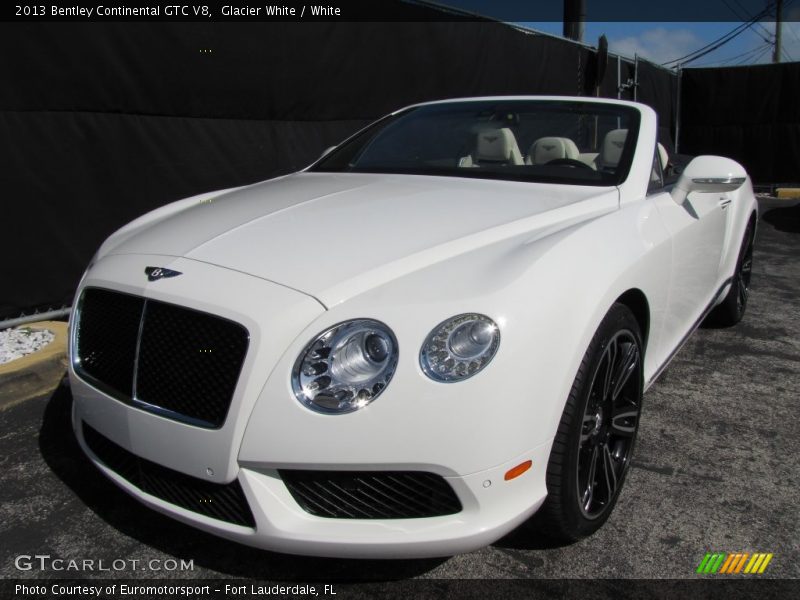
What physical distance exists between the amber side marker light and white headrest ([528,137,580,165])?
6.51 ft

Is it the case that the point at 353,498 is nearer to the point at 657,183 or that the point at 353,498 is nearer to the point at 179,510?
the point at 179,510

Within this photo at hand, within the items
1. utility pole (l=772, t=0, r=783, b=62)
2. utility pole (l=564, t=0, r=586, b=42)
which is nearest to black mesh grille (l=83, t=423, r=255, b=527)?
utility pole (l=564, t=0, r=586, b=42)

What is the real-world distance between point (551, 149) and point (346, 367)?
2099 millimetres

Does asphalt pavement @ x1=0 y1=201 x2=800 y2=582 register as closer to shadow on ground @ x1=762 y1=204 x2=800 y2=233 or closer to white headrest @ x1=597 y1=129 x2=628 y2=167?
white headrest @ x1=597 y1=129 x2=628 y2=167

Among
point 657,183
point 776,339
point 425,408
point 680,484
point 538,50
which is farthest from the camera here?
point 538,50

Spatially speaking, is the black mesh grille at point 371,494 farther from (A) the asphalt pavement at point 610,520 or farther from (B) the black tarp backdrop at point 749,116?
(B) the black tarp backdrop at point 749,116

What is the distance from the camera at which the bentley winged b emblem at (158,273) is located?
208cm

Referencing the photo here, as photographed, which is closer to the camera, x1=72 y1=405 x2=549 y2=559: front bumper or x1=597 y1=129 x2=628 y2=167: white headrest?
x1=72 y1=405 x2=549 y2=559: front bumper

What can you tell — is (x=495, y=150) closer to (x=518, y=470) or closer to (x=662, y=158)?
(x=662, y=158)

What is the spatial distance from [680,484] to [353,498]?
4.61 ft

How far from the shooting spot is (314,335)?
1827 millimetres

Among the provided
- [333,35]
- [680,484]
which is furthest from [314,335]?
[333,35]

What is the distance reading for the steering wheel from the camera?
10.2 ft

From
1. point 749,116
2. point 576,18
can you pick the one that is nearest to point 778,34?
point 749,116
